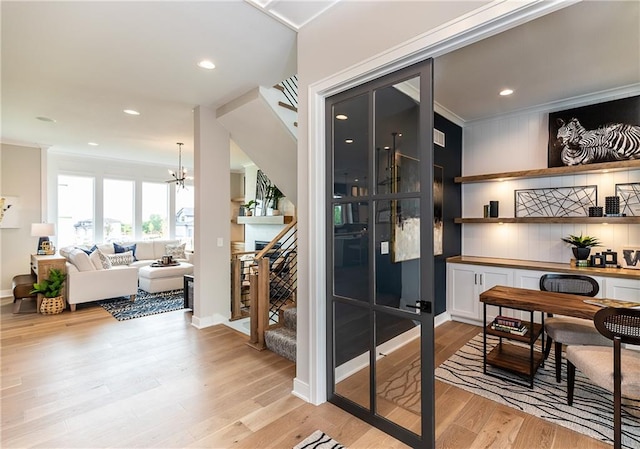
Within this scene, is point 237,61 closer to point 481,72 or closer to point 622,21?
point 481,72

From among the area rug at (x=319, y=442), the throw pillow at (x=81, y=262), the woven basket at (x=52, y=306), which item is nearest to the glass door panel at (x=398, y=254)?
the area rug at (x=319, y=442)

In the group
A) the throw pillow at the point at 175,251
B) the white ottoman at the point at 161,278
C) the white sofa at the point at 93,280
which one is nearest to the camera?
the white sofa at the point at 93,280

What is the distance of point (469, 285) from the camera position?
4.14 meters

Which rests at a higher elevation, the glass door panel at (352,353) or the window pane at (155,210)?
the window pane at (155,210)

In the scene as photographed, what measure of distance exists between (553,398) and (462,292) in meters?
1.85

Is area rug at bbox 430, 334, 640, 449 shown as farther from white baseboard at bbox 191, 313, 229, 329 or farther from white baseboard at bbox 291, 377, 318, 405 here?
white baseboard at bbox 191, 313, 229, 329

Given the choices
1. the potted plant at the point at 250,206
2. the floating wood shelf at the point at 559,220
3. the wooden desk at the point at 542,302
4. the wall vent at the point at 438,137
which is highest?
the wall vent at the point at 438,137

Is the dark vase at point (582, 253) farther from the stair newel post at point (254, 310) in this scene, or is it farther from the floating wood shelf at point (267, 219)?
the floating wood shelf at point (267, 219)

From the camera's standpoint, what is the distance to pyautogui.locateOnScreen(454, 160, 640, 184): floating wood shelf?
129 inches

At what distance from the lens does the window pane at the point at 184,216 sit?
8617 mm

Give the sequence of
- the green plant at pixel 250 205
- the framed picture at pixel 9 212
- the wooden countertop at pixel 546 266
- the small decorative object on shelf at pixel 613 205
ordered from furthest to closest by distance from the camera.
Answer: the green plant at pixel 250 205 → the framed picture at pixel 9 212 → the small decorative object on shelf at pixel 613 205 → the wooden countertop at pixel 546 266

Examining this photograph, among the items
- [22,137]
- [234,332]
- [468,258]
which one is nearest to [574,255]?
[468,258]

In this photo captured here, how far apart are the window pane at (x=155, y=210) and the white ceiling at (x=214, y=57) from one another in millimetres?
3666

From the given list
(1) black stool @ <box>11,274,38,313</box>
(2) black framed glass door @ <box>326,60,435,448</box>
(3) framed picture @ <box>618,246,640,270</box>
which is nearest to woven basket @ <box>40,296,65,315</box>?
(1) black stool @ <box>11,274,38,313</box>
